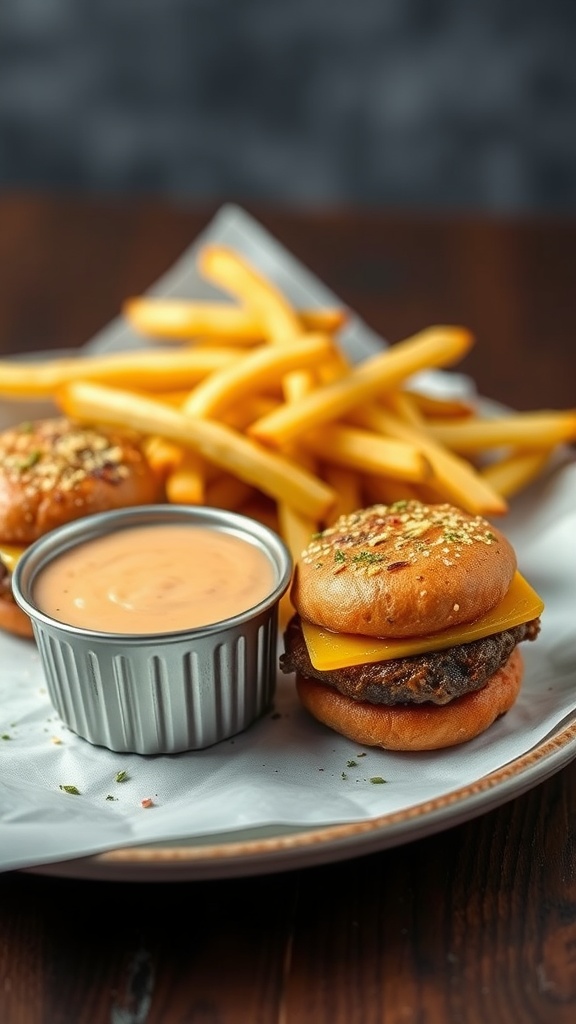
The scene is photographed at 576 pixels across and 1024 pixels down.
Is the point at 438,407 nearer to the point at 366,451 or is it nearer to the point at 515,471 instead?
the point at 515,471

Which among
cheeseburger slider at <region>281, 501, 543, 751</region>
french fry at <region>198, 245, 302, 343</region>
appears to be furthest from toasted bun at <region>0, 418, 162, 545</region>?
cheeseburger slider at <region>281, 501, 543, 751</region>

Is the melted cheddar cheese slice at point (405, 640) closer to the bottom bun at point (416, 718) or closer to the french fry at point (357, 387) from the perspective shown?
the bottom bun at point (416, 718)

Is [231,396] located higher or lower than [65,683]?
higher

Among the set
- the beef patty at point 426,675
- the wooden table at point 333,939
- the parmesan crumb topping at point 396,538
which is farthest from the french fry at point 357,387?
the wooden table at point 333,939

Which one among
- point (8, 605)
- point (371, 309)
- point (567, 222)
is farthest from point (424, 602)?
point (567, 222)

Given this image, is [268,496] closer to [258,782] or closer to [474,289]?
[258,782]

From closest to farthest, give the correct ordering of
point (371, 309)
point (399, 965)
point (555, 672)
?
point (399, 965)
point (555, 672)
point (371, 309)
